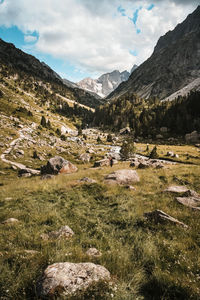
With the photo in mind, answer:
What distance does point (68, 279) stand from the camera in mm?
3266

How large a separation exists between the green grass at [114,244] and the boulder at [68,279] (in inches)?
9.4

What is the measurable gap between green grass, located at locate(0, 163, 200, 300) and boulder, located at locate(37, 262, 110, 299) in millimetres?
239

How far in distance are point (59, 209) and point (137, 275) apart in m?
6.86

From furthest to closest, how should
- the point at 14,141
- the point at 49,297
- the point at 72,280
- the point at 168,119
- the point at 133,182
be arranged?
1. the point at 168,119
2. the point at 14,141
3. the point at 133,182
4. the point at 72,280
5. the point at 49,297

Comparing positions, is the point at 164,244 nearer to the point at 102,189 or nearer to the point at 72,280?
the point at 72,280

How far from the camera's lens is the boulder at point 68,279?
3053mm

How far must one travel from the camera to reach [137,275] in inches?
144

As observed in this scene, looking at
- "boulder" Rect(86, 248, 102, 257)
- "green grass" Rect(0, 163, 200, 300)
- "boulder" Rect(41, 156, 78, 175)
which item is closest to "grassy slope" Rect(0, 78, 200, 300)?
"green grass" Rect(0, 163, 200, 300)

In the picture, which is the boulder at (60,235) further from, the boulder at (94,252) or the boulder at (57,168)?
the boulder at (57,168)

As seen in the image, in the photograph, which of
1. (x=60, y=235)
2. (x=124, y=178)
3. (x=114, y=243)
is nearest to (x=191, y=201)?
(x=114, y=243)

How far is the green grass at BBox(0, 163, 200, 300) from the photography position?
11.1 feet

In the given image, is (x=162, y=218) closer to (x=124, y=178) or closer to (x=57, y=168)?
(x=124, y=178)

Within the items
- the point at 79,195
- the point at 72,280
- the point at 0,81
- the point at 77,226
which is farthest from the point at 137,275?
the point at 0,81

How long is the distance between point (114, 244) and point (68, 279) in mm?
2431
